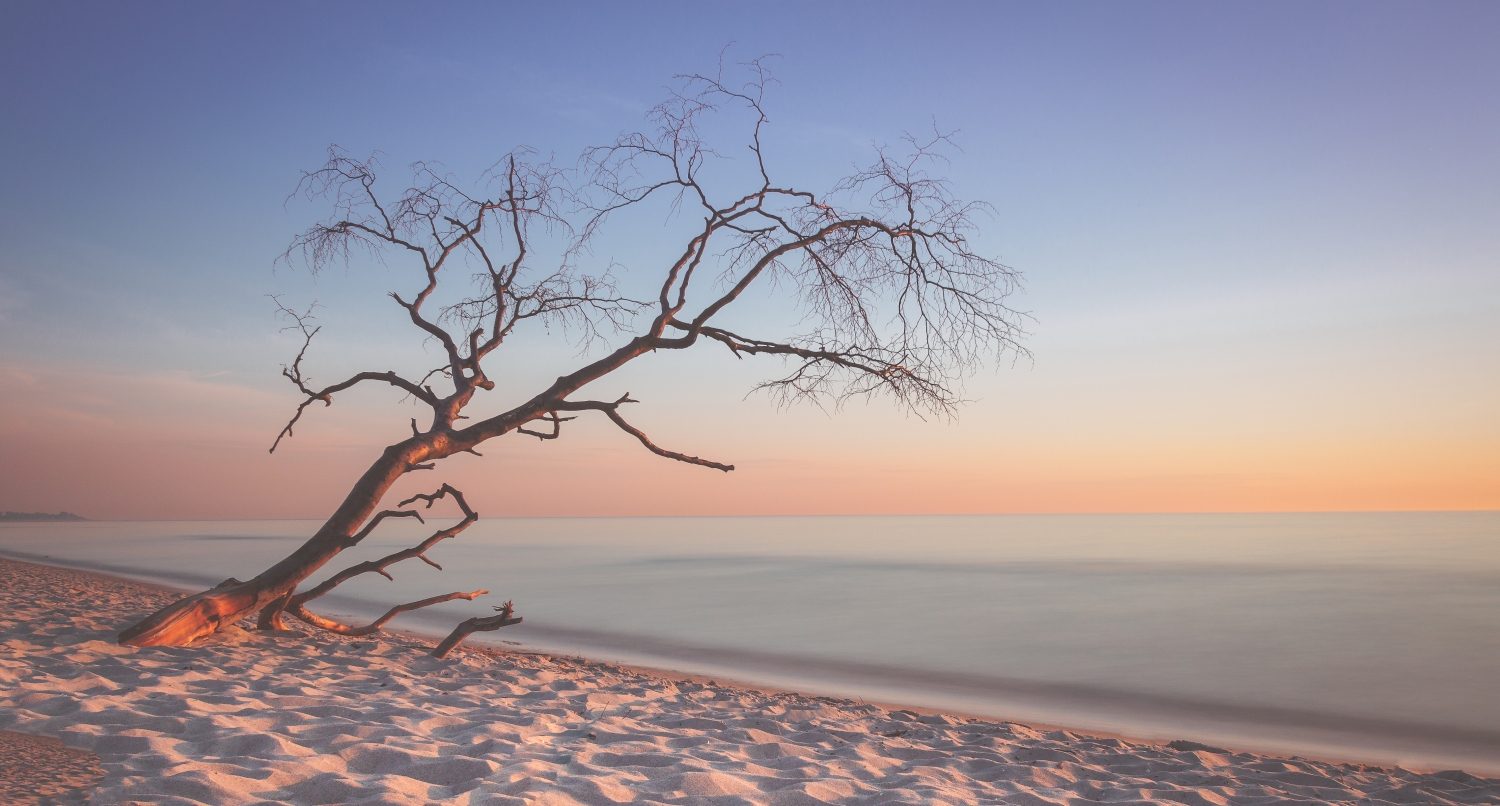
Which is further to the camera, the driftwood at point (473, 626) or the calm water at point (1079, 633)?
the calm water at point (1079, 633)

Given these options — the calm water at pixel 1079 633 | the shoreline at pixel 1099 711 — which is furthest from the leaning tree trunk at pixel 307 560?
the calm water at pixel 1079 633

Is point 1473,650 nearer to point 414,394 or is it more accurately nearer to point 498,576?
point 414,394

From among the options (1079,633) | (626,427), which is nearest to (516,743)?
(626,427)

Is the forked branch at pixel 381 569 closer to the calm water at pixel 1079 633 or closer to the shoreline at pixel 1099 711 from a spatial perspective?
the shoreline at pixel 1099 711

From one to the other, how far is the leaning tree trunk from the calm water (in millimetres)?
5233

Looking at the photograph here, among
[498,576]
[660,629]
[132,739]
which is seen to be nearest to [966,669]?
[660,629]

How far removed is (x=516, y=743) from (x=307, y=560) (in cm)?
405

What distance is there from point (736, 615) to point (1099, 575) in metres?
16.0

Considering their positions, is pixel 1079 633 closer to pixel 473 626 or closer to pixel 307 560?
pixel 473 626

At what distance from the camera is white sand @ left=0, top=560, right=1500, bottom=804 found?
414cm

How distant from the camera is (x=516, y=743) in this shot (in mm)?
5004

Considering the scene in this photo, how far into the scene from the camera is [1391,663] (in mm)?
13578

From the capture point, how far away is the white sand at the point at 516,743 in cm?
414

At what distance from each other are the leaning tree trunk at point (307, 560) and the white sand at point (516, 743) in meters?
0.30
